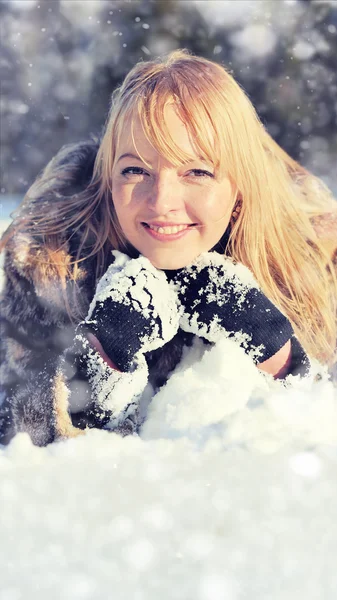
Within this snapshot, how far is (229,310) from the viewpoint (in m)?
1.00

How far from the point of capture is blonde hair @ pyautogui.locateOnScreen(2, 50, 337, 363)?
95cm

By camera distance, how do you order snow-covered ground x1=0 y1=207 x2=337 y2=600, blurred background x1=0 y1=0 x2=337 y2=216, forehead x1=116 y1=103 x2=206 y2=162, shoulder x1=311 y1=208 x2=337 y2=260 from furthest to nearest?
blurred background x1=0 y1=0 x2=337 y2=216
shoulder x1=311 y1=208 x2=337 y2=260
forehead x1=116 y1=103 x2=206 y2=162
snow-covered ground x1=0 y1=207 x2=337 y2=600

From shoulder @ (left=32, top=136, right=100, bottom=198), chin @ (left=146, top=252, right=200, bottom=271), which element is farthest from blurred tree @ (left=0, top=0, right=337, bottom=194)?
chin @ (left=146, top=252, right=200, bottom=271)

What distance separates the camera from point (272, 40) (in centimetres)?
135

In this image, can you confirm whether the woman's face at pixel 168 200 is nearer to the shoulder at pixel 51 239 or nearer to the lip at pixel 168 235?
the lip at pixel 168 235

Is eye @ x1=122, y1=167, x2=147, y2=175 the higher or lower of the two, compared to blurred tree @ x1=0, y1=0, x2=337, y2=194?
lower

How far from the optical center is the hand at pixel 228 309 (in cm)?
99

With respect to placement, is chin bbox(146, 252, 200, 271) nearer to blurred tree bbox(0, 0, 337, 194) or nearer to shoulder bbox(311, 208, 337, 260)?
shoulder bbox(311, 208, 337, 260)

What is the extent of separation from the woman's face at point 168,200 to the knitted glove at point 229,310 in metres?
0.04

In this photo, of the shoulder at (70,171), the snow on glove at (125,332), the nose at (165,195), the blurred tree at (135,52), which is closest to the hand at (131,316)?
the snow on glove at (125,332)

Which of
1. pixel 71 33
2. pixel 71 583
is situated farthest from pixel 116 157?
pixel 71 583

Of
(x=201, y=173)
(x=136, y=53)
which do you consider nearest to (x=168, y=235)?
(x=201, y=173)

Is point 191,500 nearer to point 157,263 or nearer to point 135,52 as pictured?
point 157,263

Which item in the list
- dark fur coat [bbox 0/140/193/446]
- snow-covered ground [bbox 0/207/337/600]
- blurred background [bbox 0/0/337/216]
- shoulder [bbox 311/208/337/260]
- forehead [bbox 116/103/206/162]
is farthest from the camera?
blurred background [bbox 0/0/337/216]
